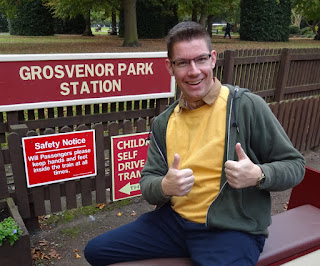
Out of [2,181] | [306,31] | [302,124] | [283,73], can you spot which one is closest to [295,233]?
[2,181]

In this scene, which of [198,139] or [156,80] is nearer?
[198,139]

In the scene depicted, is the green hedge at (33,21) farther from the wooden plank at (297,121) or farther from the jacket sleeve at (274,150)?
the jacket sleeve at (274,150)

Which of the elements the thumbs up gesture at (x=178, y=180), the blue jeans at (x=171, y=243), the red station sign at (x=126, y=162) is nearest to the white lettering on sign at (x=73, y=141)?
the red station sign at (x=126, y=162)

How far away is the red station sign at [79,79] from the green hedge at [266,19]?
23.6 m

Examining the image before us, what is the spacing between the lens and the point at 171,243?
1982 millimetres

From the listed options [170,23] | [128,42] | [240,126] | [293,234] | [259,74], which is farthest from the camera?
[170,23]

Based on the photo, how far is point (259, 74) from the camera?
6.54m

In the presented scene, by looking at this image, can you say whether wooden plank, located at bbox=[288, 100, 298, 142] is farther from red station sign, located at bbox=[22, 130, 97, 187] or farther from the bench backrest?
red station sign, located at bbox=[22, 130, 97, 187]

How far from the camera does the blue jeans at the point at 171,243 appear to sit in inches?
67.7

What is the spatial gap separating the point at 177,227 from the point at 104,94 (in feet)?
6.68

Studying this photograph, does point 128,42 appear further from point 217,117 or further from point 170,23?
point 217,117

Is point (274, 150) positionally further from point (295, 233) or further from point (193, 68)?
point (295, 233)

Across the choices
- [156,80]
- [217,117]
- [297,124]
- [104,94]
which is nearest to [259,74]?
[297,124]

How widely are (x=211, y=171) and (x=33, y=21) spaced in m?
29.8
